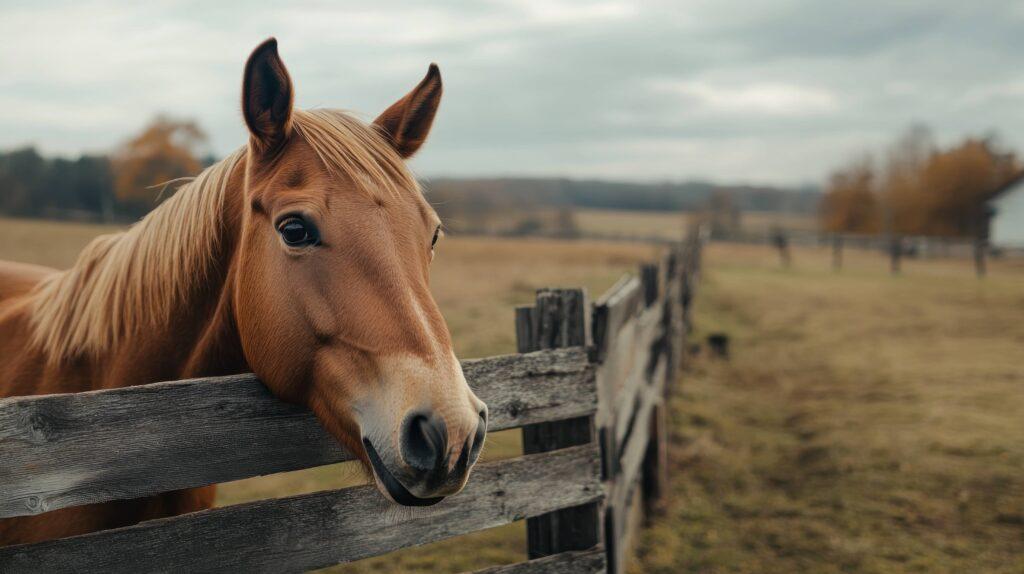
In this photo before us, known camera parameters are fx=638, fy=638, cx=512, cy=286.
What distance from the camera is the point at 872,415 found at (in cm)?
736

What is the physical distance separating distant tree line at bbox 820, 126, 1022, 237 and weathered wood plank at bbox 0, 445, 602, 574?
49481mm

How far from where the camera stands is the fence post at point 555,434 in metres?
2.81

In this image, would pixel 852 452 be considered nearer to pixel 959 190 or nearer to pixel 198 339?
pixel 198 339

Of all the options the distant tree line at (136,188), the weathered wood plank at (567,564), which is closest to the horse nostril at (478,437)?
the weathered wood plank at (567,564)

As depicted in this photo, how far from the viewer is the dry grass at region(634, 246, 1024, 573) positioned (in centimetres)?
466

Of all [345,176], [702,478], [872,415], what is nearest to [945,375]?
[872,415]

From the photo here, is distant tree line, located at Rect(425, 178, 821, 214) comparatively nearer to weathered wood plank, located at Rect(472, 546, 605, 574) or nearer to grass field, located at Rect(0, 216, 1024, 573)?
grass field, located at Rect(0, 216, 1024, 573)

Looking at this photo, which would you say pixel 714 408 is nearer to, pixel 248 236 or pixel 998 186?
pixel 248 236

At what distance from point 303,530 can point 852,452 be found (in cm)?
591

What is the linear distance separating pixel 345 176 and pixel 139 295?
3.28 ft

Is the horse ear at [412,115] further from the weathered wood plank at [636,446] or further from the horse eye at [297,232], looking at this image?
the weathered wood plank at [636,446]

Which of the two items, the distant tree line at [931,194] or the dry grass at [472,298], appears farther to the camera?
the distant tree line at [931,194]

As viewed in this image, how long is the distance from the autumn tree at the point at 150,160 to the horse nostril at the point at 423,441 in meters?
41.1

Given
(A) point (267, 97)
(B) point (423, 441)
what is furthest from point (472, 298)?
(B) point (423, 441)
